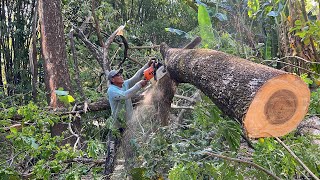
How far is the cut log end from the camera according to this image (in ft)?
6.02

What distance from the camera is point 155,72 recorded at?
366 cm

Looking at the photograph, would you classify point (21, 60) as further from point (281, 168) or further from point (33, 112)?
point (281, 168)

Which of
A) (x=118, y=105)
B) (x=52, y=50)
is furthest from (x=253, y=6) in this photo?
(x=52, y=50)

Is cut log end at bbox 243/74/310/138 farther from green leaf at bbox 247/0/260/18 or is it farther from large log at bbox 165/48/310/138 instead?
green leaf at bbox 247/0/260/18

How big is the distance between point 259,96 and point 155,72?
6.35 feet

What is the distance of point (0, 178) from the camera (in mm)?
3012

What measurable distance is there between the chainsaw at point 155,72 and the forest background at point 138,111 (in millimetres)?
433

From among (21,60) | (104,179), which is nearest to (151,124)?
(104,179)

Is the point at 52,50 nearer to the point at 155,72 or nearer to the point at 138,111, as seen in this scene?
the point at 138,111

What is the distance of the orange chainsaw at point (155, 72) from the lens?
3.58m

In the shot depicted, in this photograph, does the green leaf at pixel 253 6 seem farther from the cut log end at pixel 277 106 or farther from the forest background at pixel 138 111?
the cut log end at pixel 277 106

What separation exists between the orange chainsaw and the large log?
129 cm

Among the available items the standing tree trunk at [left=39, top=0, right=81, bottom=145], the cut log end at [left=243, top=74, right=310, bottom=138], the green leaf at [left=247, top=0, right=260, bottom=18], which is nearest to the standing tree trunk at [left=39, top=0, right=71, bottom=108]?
the standing tree trunk at [left=39, top=0, right=81, bottom=145]

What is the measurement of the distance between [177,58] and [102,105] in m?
Result: 2.08
